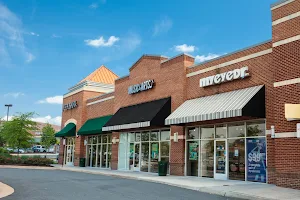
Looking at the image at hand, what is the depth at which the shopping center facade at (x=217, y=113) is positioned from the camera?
14906 mm

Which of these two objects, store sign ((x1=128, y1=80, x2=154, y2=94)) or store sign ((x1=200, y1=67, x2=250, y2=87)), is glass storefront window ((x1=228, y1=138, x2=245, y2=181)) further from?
store sign ((x1=128, y1=80, x2=154, y2=94))

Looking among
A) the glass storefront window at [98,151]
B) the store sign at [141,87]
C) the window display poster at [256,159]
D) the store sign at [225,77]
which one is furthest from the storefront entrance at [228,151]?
the glass storefront window at [98,151]

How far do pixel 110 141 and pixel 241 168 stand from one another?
14.1 meters

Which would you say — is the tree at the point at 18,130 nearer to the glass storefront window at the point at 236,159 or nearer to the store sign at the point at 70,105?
the store sign at the point at 70,105

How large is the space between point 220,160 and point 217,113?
3456 mm

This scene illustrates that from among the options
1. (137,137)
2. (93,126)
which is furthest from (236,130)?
(93,126)

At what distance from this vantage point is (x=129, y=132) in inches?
1032

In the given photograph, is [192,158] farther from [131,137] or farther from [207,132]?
[131,137]

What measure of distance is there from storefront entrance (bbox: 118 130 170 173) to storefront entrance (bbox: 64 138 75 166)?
10067 mm

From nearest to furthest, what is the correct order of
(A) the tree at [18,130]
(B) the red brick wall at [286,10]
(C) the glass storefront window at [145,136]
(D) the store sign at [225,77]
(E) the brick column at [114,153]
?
(B) the red brick wall at [286,10], (D) the store sign at [225,77], (C) the glass storefront window at [145,136], (E) the brick column at [114,153], (A) the tree at [18,130]

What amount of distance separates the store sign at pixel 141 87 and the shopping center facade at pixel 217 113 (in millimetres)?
74

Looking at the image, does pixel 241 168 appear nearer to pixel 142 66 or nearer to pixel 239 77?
pixel 239 77

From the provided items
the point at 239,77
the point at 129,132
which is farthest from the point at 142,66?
the point at 239,77

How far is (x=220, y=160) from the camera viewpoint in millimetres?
18609
